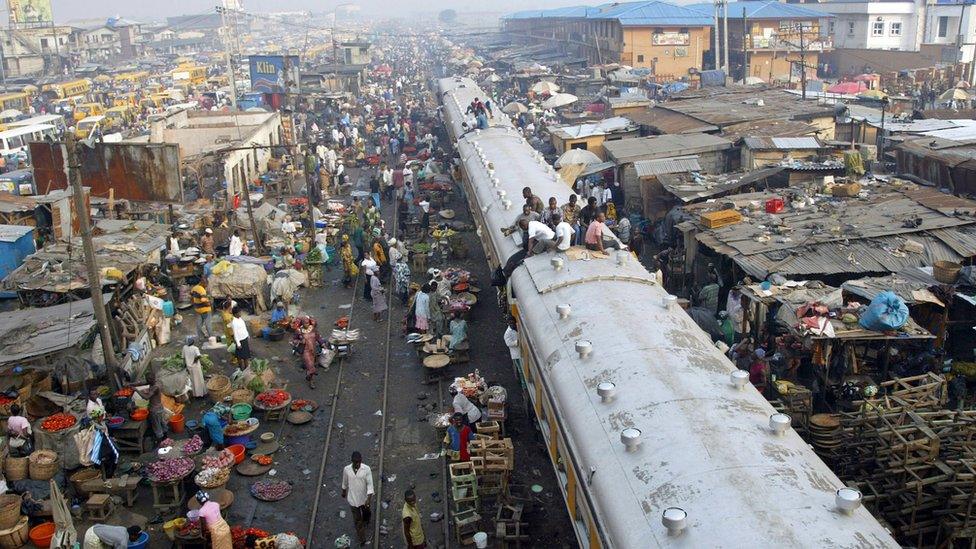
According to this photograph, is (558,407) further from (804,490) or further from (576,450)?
(804,490)

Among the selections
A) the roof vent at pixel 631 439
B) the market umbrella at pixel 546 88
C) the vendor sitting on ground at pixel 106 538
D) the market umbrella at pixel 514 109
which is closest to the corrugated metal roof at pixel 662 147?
the market umbrella at pixel 514 109

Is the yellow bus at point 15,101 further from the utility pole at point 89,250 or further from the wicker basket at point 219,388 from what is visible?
the wicker basket at point 219,388

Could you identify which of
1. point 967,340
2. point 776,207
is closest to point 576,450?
point 967,340

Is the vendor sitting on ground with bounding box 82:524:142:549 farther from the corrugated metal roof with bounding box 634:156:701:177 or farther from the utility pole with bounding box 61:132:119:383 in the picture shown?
the corrugated metal roof with bounding box 634:156:701:177

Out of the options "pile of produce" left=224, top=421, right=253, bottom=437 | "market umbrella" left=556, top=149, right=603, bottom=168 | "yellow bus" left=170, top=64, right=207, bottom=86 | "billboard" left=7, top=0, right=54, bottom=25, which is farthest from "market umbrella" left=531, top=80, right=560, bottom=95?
"billboard" left=7, top=0, right=54, bottom=25

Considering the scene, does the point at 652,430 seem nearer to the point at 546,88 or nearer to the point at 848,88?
the point at 848,88

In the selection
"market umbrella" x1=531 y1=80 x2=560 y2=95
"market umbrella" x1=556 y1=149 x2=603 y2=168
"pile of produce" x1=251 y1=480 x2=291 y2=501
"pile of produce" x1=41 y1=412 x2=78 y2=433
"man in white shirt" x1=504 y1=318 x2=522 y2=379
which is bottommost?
"pile of produce" x1=251 y1=480 x2=291 y2=501

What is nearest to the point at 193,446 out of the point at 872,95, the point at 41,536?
the point at 41,536
